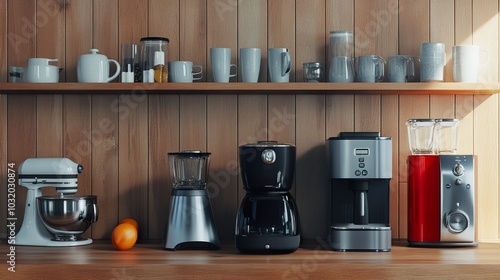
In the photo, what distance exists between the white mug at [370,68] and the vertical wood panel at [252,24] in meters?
0.37

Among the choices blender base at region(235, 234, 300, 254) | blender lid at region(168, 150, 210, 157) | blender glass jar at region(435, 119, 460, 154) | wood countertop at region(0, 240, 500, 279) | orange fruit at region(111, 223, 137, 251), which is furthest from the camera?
blender glass jar at region(435, 119, 460, 154)

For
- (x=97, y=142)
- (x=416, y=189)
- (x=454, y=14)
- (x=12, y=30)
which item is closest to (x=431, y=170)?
(x=416, y=189)

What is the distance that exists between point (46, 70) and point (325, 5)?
3.41 feet

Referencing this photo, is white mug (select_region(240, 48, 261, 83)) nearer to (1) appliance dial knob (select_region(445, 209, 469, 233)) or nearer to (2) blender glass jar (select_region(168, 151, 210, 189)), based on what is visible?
(2) blender glass jar (select_region(168, 151, 210, 189))

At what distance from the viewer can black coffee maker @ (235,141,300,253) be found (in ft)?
7.97

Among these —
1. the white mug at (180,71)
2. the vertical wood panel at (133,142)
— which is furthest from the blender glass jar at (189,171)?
the white mug at (180,71)

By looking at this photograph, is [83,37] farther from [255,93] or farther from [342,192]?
[342,192]

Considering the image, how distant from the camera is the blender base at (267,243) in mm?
2420

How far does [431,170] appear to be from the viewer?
2588 mm

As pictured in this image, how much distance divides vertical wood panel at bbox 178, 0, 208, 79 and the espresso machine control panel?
0.96m

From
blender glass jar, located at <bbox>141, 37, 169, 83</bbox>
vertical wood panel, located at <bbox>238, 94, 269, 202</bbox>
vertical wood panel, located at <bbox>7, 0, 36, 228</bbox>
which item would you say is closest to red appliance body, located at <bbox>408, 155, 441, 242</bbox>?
vertical wood panel, located at <bbox>238, 94, 269, 202</bbox>

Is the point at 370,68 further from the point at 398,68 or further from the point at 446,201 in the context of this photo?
the point at 446,201

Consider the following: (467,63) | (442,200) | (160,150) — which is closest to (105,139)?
(160,150)

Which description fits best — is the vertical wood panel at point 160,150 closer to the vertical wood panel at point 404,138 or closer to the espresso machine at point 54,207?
the espresso machine at point 54,207
